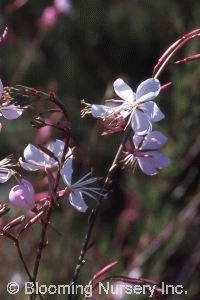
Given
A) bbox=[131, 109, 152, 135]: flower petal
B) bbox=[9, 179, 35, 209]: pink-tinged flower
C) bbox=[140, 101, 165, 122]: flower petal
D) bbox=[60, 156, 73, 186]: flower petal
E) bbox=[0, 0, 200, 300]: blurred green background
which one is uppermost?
bbox=[140, 101, 165, 122]: flower petal

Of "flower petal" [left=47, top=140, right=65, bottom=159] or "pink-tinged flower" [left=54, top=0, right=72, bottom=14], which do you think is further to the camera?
"pink-tinged flower" [left=54, top=0, right=72, bottom=14]

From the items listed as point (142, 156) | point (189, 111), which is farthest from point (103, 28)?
point (142, 156)

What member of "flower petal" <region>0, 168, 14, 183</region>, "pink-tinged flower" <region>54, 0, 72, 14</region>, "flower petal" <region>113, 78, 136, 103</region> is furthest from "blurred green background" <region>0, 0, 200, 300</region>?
"flower petal" <region>0, 168, 14, 183</region>

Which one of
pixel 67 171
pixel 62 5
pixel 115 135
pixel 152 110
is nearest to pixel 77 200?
pixel 67 171

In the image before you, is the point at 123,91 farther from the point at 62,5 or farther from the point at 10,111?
the point at 62,5

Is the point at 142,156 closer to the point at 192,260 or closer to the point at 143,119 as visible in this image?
the point at 143,119

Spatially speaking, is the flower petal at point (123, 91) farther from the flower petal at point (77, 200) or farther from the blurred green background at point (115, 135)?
the blurred green background at point (115, 135)

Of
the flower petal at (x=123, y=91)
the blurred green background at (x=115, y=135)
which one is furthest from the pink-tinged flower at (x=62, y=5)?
the flower petal at (x=123, y=91)

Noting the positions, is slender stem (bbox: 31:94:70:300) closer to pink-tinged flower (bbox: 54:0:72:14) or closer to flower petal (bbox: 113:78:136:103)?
flower petal (bbox: 113:78:136:103)
